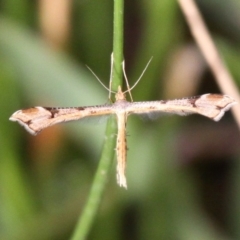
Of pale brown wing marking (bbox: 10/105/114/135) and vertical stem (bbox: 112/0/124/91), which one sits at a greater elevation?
vertical stem (bbox: 112/0/124/91)

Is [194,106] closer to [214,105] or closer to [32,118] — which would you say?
[214,105]

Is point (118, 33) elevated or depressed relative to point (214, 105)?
elevated

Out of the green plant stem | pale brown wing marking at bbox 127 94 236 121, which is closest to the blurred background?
pale brown wing marking at bbox 127 94 236 121

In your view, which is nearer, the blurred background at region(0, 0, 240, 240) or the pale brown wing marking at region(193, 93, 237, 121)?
the pale brown wing marking at region(193, 93, 237, 121)

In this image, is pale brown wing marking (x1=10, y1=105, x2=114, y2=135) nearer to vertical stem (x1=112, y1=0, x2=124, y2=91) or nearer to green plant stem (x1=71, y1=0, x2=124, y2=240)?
green plant stem (x1=71, y1=0, x2=124, y2=240)

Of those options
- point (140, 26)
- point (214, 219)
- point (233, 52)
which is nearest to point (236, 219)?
point (214, 219)

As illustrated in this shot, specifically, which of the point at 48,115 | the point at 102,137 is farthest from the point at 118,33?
the point at 102,137
